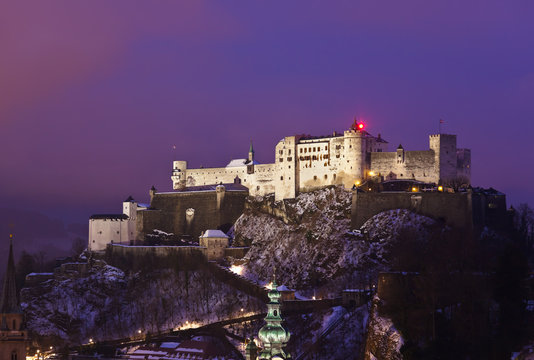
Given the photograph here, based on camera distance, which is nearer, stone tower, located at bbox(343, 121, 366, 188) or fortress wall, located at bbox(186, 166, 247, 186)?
stone tower, located at bbox(343, 121, 366, 188)

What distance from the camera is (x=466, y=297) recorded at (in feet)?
267

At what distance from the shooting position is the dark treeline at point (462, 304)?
255ft

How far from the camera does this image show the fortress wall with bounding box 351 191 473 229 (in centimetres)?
11069

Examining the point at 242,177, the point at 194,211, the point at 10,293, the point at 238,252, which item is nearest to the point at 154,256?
the point at 194,211

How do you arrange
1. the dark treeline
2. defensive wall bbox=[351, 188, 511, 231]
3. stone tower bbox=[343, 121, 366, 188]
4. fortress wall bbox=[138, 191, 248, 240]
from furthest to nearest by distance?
fortress wall bbox=[138, 191, 248, 240] → stone tower bbox=[343, 121, 366, 188] → defensive wall bbox=[351, 188, 511, 231] → the dark treeline

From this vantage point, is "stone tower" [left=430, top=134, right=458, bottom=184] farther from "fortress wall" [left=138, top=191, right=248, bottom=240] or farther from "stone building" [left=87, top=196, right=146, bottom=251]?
"stone building" [left=87, top=196, right=146, bottom=251]

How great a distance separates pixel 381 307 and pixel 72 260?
2529 inches

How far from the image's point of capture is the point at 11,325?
89.6 metres

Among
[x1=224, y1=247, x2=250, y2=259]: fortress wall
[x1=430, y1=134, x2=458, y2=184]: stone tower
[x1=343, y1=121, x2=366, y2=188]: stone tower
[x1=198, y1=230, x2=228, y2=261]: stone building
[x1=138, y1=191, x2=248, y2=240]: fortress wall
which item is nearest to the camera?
[x1=430, y1=134, x2=458, y2=184]: stone tower

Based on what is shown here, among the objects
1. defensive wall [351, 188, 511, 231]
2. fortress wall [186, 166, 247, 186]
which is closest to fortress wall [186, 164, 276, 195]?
A: fortress wall [186, 166, 247, 186]

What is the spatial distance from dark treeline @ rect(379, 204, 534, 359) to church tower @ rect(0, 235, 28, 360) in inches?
1217

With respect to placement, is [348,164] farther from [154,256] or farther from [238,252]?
[154,256]

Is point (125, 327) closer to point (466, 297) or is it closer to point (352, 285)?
point (352, 285)

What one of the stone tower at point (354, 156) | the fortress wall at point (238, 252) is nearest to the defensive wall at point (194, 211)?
the fortress wall at point (238, 252)
